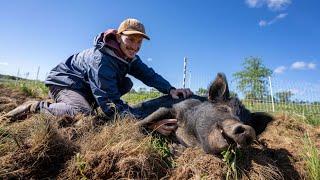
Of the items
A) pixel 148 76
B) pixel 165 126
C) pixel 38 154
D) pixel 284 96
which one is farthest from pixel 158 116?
pixel 284 96

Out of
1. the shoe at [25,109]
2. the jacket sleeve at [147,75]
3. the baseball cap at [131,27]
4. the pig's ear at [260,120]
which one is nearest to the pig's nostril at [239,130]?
the pig's ear at [260,120]

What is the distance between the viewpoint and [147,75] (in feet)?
18.3

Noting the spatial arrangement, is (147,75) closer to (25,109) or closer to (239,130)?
(25,109)

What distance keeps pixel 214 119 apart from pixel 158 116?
833 mm

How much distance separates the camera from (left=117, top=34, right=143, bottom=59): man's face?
4.81m

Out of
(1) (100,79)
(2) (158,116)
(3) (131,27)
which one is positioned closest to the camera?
(2) (158,116)

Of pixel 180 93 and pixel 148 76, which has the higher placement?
pixel 148 76

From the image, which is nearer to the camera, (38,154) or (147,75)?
(38,154)

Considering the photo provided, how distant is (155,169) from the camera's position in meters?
3.21

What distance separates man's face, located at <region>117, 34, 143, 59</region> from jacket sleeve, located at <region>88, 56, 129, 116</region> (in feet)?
1.32

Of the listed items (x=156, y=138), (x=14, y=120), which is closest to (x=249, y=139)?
(x=156, y=138)

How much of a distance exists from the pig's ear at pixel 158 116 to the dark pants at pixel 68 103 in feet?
2.56

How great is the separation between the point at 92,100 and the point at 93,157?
226 centimetres

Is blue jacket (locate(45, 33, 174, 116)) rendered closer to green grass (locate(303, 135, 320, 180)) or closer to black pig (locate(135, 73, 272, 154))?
black pig (locate(135, 73, 272, 154))
